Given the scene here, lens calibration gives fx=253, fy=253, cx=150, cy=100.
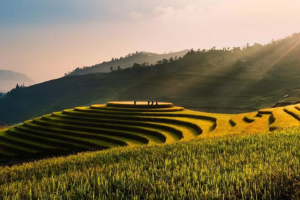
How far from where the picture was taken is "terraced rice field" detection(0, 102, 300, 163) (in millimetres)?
28691

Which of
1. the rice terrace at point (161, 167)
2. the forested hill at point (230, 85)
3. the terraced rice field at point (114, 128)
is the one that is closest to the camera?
the rice terrace at point (161, 167)

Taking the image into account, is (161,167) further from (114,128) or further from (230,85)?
(230,85)

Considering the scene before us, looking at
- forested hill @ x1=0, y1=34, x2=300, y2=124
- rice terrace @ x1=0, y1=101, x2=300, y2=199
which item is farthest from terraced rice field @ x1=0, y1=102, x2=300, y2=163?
forested hill @ x1=0, y1=34, x2=300, y2=124

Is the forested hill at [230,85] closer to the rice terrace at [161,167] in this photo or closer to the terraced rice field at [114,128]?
the terraced rice field at [114,128]

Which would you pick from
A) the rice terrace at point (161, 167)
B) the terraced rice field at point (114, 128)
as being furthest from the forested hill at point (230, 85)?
the rice terrace at point (161, 167)

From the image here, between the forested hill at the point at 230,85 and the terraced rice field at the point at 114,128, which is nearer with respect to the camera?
the terraced rice field at the point at 114,128

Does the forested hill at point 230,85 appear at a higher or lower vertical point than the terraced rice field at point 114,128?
higher

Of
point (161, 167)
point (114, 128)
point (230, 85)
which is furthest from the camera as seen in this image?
point (230, 85)

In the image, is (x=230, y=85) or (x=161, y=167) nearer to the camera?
(x=161, y=167)

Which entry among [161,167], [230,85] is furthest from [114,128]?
[230,85]

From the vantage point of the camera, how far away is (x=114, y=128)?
1371 inches

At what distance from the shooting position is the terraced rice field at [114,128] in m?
28.7

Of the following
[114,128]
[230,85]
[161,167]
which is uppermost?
[230,85]

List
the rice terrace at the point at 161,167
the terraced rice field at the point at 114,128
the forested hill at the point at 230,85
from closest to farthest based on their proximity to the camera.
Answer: the rice terrace at the point at 161,167 < the terraced rice field at the point at 114,128 < the forested hill at the point at 230,85
